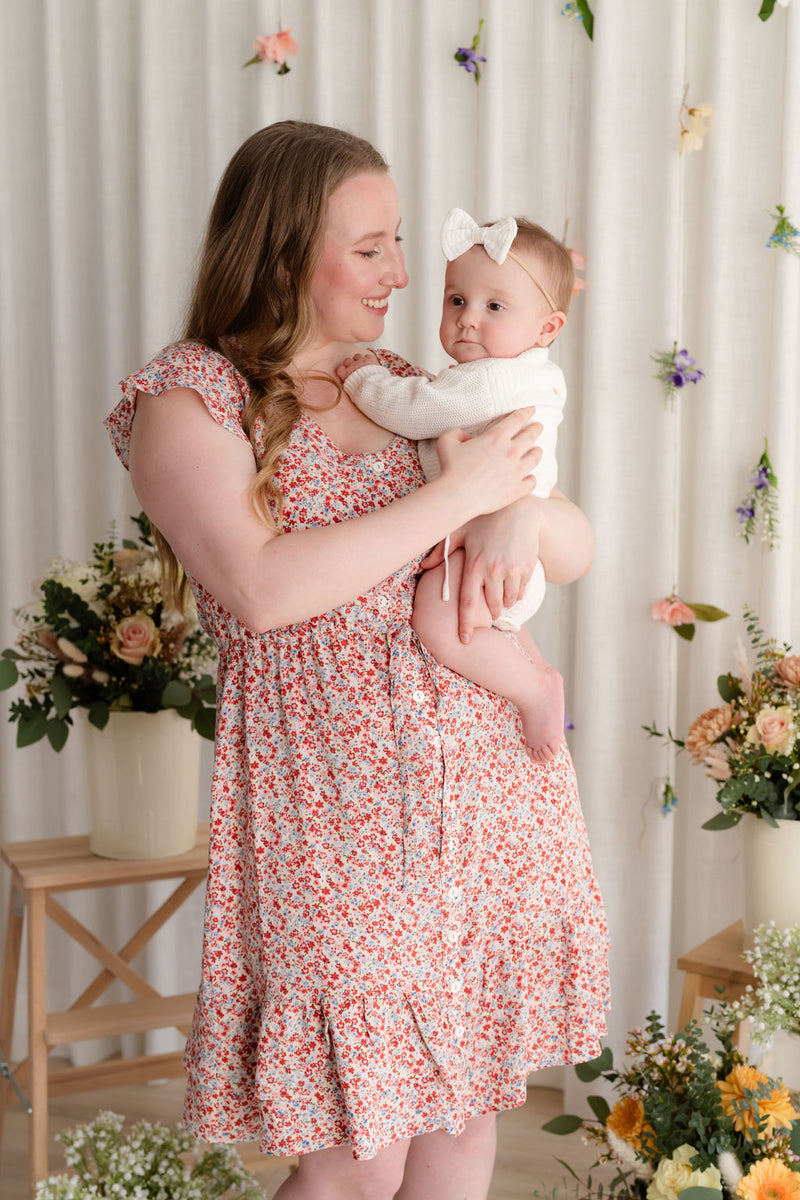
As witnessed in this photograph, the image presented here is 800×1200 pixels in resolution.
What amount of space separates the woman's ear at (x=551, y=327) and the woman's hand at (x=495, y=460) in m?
0.16

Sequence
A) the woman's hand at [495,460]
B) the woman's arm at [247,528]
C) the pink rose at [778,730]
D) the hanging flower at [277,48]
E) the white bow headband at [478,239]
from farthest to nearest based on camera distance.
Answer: the hanging flower at [277,48]
the pink rose at [778,730]
the white bow headband at [478,239]
the woman's hand at [495,460]
the woman's arm at [247,528]

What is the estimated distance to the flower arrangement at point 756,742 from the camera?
6.47ft

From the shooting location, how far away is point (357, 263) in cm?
154

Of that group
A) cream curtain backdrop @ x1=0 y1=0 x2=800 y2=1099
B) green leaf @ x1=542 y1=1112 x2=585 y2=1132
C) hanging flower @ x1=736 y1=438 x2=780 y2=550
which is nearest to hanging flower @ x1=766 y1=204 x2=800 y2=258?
cream curtain backdrop @ x1=0 y1=0 x2=800 y2=1099

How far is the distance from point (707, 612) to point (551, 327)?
36.8 inches

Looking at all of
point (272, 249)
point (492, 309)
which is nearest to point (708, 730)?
point (492, 309)

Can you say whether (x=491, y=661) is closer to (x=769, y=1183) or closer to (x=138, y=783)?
(x=769, y=1183)

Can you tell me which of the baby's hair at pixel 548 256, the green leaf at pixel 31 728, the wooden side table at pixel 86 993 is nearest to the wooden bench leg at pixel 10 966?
the wooden side table at pixel 86 993

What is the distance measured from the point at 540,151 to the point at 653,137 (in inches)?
9.6

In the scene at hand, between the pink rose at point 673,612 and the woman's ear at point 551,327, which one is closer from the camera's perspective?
the woman's ear at point 551,327

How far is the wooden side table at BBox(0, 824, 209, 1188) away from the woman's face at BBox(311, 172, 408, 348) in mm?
1094

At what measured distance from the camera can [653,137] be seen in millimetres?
2389

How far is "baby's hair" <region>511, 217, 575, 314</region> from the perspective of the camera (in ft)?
5.25

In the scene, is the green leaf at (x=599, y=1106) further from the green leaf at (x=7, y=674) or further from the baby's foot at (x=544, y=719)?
the green leaf at (x=7, y=674)
